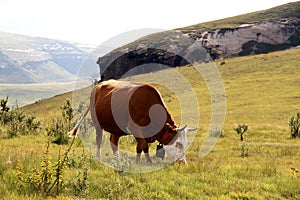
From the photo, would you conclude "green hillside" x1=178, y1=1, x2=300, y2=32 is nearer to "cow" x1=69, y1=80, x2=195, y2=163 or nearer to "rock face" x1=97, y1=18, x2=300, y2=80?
"rock face" x1=97, y1=18, x2=300, y2=80

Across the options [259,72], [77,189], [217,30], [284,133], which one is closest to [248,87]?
[259,72]

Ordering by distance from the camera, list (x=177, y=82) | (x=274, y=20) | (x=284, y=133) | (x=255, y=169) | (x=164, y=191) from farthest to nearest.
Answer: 1. (x=274, y=20)
2. (x=177, y=82)
3. (x=284, y=133)
4. (x=255, y=169)
5. (x=164, y=191)

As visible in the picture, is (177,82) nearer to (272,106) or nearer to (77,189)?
(272,106)

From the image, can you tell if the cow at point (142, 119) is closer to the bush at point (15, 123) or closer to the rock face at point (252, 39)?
the bush at point (15, 123)

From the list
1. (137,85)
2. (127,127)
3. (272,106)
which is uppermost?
(137,85)

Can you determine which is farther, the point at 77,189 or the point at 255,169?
the point at 255,169

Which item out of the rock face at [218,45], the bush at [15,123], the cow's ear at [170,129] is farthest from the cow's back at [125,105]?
the rock face at [218,45]

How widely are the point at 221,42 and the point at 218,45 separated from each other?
7.40ft

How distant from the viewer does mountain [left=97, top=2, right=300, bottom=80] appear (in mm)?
130500

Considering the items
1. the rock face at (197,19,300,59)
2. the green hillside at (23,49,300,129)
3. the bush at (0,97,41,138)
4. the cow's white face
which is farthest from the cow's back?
the rock face at (197,19,300,59)

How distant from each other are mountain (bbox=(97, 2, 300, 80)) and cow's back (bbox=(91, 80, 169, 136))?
353ft

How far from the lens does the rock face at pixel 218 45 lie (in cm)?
13038

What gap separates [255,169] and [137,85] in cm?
445

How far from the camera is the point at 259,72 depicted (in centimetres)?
7012
